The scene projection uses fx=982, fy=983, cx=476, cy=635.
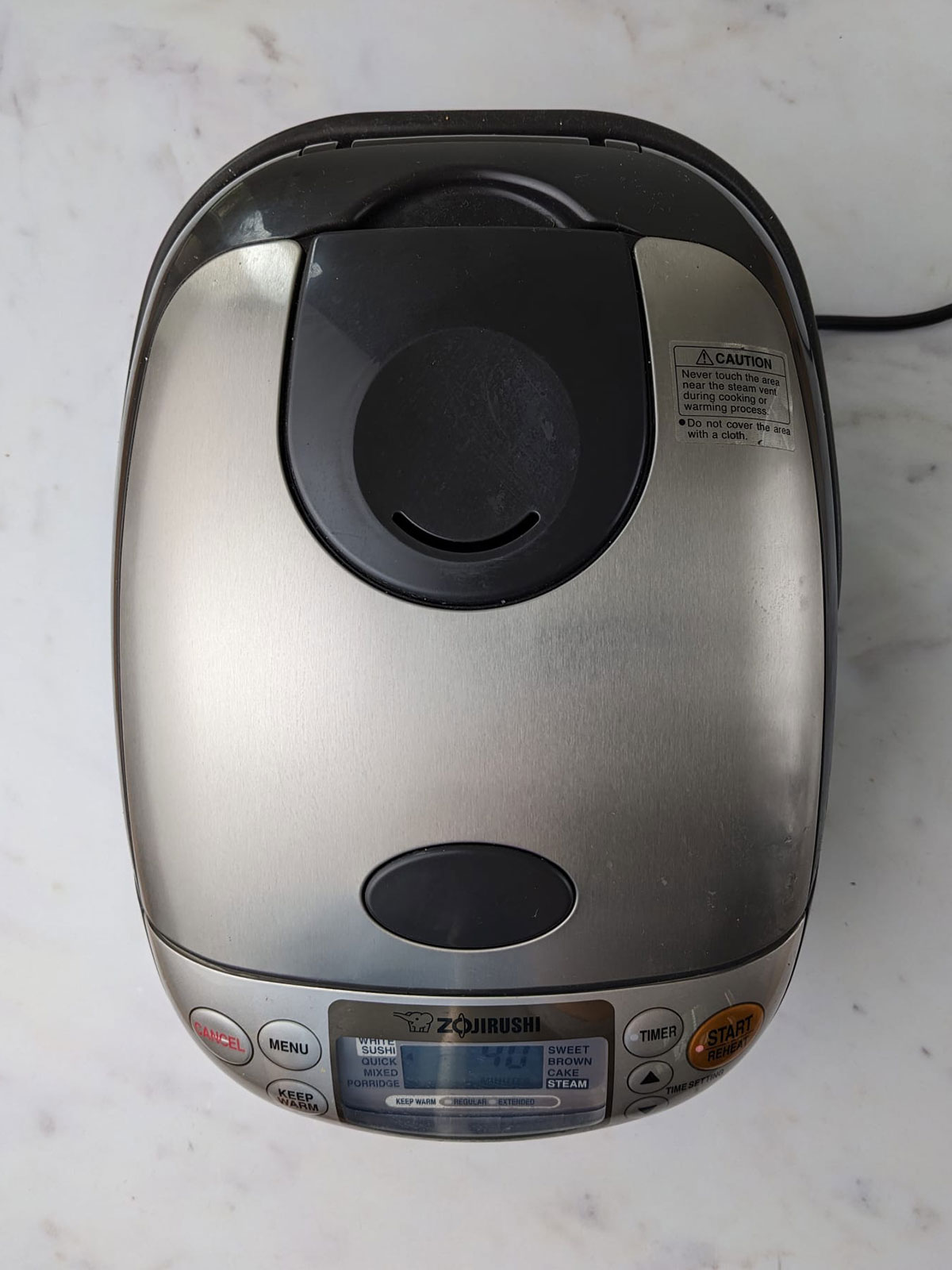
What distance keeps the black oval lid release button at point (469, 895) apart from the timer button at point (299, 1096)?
0.33 ft

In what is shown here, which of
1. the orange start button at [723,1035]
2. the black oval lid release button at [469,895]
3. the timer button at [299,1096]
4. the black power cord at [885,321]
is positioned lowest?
the timer button at [299,1096]

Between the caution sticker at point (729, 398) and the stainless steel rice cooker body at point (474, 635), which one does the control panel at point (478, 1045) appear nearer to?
the stainless steel rice cooker body at point (474, 635)

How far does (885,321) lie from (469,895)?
47cm

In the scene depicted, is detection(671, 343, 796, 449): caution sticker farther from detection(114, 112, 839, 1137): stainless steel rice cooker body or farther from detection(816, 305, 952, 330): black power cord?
detection(816, 305, 952, 330): black power cord

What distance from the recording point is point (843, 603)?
2.13 ft

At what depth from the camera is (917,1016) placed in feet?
2.17

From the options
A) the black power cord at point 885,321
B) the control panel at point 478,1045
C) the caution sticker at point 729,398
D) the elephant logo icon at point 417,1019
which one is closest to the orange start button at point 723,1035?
the control panel at point 478,1045

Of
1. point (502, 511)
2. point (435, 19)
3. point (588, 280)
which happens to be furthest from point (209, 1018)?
point (435, 19)

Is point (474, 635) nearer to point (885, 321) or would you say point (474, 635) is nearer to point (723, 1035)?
point (723, 1035)

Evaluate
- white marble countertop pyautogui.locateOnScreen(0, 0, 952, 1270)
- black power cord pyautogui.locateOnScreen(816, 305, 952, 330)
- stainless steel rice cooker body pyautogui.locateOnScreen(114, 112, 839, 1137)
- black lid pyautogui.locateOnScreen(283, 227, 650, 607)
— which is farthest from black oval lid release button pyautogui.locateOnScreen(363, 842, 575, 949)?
black power cord pyautogui.locateOnScreen(816, 305, 952, 330)

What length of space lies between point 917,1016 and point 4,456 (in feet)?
2.37

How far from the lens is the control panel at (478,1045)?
1.44ft

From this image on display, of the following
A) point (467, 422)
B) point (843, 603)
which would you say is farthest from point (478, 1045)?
point (843, 603)

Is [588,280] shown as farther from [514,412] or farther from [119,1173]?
[119,1173]
